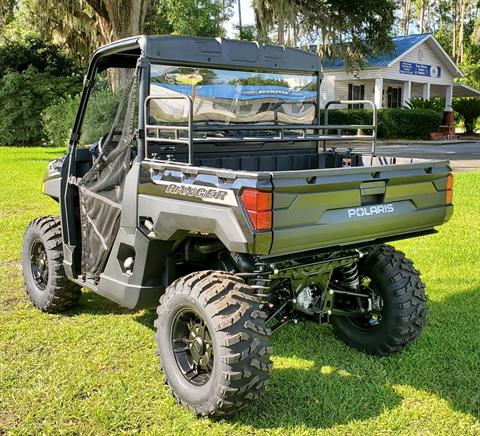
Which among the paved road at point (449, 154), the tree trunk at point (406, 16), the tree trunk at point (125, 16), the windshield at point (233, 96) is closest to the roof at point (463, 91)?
the paved road at point (449, 154)

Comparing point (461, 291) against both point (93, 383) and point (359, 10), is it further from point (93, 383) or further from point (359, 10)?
point (359, 10)

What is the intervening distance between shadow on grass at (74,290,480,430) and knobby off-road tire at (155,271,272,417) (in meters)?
0.21

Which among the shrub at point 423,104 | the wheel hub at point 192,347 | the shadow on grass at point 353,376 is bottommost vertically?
the shadow on grass at point 353,376

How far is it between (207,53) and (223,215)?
1.42 meters

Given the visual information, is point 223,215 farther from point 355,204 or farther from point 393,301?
point 393,301

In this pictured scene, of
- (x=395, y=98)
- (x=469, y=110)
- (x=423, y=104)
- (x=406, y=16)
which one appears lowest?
(x=469, y=110)

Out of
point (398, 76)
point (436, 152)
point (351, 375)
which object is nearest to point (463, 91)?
point (398, 76)

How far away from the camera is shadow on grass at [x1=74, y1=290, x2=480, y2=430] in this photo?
3.48 metres

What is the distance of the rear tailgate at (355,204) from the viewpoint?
311cm

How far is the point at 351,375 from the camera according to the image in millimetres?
3980

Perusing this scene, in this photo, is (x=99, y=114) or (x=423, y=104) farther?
(x=423, y=104)

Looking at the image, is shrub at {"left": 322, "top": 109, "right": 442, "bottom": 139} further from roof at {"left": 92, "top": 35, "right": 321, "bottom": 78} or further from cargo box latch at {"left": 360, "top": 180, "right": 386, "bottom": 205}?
cargo box latch at {"left": 360, "top": 180, "right": 386, "bottom": 205}

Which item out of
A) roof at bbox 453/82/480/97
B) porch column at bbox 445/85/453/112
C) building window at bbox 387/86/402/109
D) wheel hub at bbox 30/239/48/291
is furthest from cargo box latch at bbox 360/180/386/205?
roof at bbox 453/82/480/97

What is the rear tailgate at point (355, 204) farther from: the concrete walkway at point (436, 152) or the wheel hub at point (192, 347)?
the concrete walkway at point (436, 152)
